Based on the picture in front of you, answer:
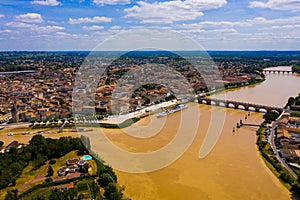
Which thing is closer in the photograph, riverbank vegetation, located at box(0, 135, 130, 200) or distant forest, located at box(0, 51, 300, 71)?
riverbank vegetation, located at box(0, 135, 130, 200)

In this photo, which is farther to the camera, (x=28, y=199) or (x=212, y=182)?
(x=212, y=182)

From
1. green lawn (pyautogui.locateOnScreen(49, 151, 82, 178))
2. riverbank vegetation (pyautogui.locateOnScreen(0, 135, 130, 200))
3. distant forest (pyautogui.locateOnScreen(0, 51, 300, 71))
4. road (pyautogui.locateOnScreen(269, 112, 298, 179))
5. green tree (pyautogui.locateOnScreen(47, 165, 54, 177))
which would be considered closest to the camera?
riverbank vegetation (pyautogui.locateOnScreen(0, 135, 130, 200))

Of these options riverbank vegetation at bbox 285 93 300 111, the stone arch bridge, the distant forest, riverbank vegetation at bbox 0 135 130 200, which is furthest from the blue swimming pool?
the distant forest

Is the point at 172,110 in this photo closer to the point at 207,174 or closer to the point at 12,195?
the point at 207,174

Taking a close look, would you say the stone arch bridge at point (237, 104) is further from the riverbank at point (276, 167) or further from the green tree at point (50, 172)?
the green tree at point (50, 172)

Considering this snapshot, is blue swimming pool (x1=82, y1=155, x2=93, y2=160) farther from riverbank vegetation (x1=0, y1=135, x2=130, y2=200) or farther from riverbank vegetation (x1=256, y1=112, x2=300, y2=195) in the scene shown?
riverbank vegetation (x1=256, y1=112, x2=300, y2=195)

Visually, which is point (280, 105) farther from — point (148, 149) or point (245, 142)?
point (148, 149)

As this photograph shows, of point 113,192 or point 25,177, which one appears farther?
point 25,177

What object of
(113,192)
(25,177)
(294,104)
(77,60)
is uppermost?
(77,60)

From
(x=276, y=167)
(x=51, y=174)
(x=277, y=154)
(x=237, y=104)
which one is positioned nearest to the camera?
(x=51, y=174)

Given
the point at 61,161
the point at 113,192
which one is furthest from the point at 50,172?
the point at 113,192

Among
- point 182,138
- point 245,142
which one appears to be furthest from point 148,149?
point 245,142
